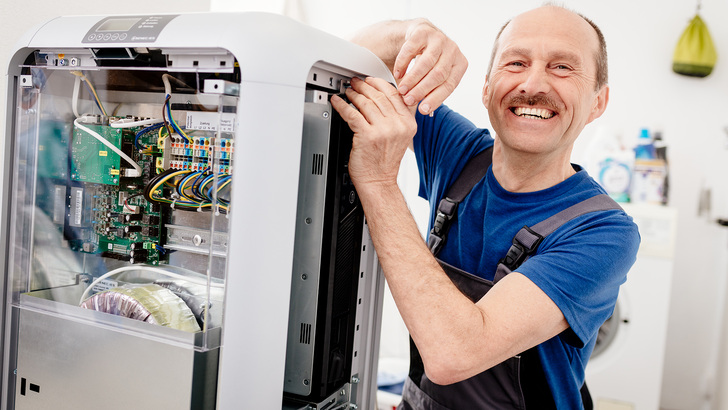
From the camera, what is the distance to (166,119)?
0.93m

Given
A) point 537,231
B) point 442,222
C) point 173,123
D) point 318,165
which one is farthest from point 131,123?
point 537,231

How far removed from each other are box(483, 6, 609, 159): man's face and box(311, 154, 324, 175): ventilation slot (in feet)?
1.63

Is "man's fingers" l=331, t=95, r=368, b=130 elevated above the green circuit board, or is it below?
above

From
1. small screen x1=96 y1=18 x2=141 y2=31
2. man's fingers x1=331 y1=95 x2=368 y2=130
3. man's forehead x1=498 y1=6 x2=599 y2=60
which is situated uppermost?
man's forehead x1=498 y1=6 x2=599 y2=60

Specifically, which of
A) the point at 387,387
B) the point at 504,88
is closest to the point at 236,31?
the point at 504,88

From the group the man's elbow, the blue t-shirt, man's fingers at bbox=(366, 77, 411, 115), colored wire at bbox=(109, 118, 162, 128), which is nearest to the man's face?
the blue t-shirt

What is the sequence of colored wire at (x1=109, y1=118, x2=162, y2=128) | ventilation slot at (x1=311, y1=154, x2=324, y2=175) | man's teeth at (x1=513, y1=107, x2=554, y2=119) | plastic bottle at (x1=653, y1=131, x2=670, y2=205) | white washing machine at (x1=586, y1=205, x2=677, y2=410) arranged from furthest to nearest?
plastic bottle at (x1=653, y1=131, x2=670, y2=205) < white washing machine at (x1=586, y1=205, x2=677, y2=410) < man's teeth at (x1=513, y1=107, x2=554, y2=119) < colored wire at (x1=109, y1=118, x2=162, y2=128) < ventilation slot at (x1=311, y1=154, x2=324, y2=175)

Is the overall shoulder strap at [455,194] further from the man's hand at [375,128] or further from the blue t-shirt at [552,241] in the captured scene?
the man's hand at [375,128]

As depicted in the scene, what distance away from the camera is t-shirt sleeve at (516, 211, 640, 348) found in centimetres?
96

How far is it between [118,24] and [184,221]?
330 mm

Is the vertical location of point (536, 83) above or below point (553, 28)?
below

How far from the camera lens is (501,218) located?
119cm

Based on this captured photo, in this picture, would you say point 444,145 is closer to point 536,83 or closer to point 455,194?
point 455,194

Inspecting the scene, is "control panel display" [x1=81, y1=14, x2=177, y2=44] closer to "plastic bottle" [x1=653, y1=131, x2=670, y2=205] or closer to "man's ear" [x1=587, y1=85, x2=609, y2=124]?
"man's ear" [x1=587, y1=85, x2=609, y2=124]
